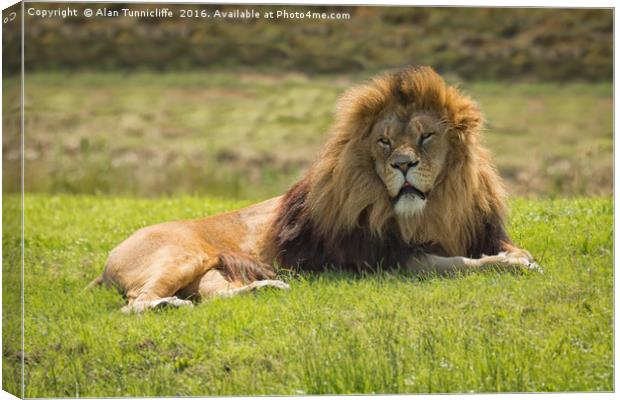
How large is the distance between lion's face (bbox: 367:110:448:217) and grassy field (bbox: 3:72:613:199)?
0.45m

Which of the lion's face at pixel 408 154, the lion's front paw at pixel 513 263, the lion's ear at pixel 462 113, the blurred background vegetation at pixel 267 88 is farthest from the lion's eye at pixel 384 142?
the lion's front paw at pixel 513 263

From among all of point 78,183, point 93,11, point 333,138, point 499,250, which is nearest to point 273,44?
point 333,138

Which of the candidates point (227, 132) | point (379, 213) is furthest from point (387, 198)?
point (227, 132)

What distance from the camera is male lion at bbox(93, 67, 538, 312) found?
19.8 feet

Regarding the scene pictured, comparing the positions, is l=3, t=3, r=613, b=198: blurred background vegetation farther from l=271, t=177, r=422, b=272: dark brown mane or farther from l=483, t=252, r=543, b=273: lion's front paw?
l=483, t=252, r=543, b=273: lion's front paw

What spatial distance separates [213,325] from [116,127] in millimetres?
3284

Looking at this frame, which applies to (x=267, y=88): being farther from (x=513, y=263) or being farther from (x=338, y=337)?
(x=338, y=337)

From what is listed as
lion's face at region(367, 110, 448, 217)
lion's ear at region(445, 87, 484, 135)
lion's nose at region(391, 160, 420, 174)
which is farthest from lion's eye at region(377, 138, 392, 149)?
lion's ear at region(445, 87, 484, 135)

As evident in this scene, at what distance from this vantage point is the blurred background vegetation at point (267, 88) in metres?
6.13

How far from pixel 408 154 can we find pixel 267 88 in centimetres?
152

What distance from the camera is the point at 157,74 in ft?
23.8

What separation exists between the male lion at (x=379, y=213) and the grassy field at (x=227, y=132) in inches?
12.4

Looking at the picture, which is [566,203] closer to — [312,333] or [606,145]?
[606,145]

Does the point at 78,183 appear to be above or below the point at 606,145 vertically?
below
